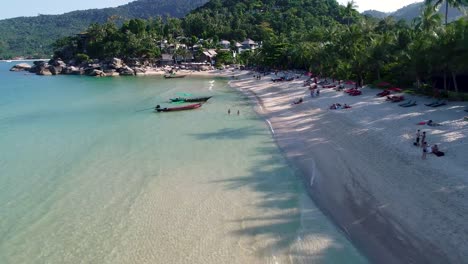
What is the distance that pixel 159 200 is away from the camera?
1533 centimetres

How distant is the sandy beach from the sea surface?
0.97 metres

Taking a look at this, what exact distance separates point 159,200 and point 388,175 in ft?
32.7

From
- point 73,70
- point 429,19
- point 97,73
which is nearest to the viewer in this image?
point 429,19

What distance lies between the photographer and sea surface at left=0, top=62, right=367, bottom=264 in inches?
455

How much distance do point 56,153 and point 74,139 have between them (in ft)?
12.8

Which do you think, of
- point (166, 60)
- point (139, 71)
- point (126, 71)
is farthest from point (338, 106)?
point (166, 60)

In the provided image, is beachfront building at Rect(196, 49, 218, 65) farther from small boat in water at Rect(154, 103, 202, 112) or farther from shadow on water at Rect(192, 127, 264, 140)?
shadow on water at Rect(192, 127, 264, 140)

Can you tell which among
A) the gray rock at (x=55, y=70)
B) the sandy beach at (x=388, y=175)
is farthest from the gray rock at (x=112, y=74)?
the sandy beach at (x=388, y=175)

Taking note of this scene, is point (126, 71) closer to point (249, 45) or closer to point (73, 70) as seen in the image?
point (73, 70)

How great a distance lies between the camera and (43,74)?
9631 centimetres

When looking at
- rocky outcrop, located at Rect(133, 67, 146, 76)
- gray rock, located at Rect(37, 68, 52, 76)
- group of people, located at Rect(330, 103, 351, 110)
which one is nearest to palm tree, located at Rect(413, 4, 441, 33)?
group of people, located at Rect(330, 103, 351, 110)

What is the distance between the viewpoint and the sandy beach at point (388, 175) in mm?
10716

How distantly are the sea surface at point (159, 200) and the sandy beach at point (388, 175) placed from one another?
971mm

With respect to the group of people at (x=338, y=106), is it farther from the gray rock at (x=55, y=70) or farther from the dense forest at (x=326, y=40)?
the gray rock at (x=55, y=70)
